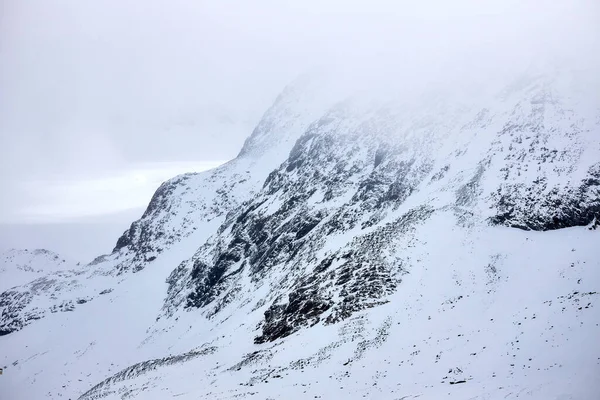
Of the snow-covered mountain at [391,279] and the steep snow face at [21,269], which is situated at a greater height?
the steep snow face at [21,269]

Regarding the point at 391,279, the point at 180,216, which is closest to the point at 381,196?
the point at 391,279

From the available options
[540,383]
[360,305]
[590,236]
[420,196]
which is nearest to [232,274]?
[420,196]

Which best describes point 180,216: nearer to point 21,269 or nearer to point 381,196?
point 381,196

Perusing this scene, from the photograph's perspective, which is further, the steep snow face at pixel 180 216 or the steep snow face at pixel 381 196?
the steep snow face at pixel 180 216

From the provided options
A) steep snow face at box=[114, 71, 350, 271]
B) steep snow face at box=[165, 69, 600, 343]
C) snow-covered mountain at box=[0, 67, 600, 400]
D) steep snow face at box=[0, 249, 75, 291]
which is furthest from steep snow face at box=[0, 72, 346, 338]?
steep snow face at box=[0, 249, 75, 291]

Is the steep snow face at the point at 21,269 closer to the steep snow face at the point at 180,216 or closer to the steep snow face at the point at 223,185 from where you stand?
the steep snow face at the point at 180,216

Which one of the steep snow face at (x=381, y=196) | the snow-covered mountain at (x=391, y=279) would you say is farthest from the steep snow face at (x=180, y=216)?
the steep snow face at (x=381, y=196)

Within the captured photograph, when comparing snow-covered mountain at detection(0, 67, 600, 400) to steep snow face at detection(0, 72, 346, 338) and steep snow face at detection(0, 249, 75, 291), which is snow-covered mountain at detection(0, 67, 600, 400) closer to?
steep snow face at detection(0, 72, 346, 338)

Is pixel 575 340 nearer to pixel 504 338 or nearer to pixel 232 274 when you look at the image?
pixel 504 338
